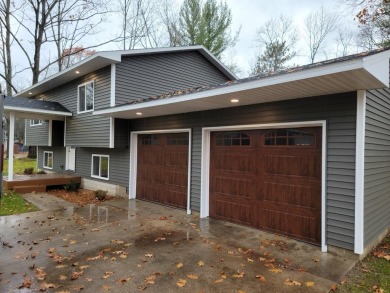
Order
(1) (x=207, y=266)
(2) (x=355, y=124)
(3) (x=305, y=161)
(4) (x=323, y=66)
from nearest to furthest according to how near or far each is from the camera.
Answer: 1. (4) (x=323, y=66)
2. (1) (x=207, y=266)
3. (2) (x=355, y=124)
4. (3) (x=305, y=161)

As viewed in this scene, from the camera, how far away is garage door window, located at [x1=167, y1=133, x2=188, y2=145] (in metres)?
8.13

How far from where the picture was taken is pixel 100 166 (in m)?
11.3

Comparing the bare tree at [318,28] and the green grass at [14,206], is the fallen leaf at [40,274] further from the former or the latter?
the bare tree at [318,28]

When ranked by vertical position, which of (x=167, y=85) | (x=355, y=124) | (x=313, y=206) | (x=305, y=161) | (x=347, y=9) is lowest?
(x=313, y=206)

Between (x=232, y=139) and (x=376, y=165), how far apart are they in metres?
3.09

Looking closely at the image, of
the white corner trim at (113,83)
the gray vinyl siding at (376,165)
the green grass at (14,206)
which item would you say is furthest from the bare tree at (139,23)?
the gray vinyl siding at (376,165)

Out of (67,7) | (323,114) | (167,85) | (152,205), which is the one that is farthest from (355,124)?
(67,7)

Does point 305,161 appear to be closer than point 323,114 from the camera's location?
No

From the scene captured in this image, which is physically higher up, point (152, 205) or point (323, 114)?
point (323, 114)

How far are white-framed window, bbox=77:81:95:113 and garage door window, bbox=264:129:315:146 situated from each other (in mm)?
7395

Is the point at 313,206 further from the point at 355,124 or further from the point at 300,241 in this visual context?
the point at 355,124

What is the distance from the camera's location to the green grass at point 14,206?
7678 millimetres

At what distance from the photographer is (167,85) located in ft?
36.1

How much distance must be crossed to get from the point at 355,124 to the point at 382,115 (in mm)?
1343
